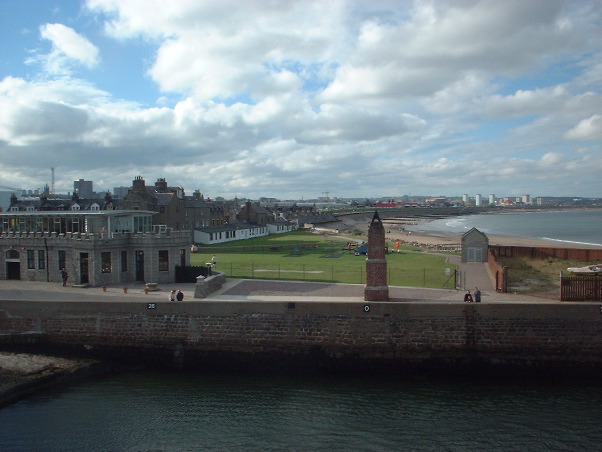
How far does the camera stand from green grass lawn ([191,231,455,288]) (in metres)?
36.0

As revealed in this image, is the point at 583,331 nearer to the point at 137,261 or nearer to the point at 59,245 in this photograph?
the point at 137,261

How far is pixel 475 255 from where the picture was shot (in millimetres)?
44906

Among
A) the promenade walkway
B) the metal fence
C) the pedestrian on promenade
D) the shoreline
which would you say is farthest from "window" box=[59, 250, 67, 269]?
the metal fence

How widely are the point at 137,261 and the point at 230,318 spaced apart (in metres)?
13.4

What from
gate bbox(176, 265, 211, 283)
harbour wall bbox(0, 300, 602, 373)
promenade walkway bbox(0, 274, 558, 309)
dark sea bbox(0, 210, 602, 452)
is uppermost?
gate bbox(176, 265, 211, 283)

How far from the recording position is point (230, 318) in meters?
23.9

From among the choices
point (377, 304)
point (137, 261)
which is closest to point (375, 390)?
point (377, 304)

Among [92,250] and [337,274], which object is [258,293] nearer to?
[337,274]

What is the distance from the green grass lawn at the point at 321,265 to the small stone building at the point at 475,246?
2.37 m

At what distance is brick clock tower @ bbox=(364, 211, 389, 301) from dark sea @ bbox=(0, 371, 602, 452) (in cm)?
515

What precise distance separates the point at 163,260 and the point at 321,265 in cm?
1532

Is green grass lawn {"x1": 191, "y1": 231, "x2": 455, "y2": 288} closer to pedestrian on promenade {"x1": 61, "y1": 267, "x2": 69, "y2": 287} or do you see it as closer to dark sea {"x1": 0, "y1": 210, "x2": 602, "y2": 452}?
pedestrian on promenade {"x1": 61, "y1": 267, "x2": 69, "y2": 287}

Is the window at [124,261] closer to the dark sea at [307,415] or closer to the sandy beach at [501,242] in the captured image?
the dark sea at [307,415]

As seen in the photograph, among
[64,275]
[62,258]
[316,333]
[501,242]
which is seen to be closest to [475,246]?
[316,333]
